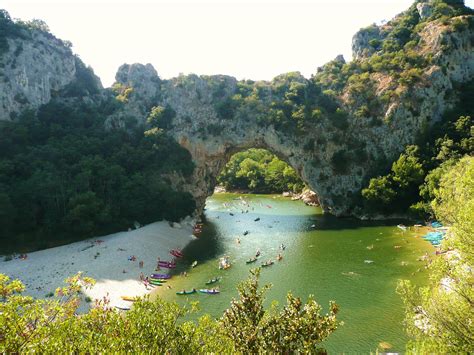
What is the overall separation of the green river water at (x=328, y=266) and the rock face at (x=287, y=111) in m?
11.3

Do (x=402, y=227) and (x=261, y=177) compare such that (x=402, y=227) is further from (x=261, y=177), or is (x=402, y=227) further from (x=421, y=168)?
(x=261, y=177)

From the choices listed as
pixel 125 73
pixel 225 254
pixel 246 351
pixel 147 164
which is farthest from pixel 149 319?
pixel 125 73

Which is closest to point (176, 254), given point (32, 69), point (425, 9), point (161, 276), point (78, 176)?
point (161, 276)

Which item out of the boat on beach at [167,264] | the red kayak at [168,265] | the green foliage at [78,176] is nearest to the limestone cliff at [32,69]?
the green foliage at [78,176]

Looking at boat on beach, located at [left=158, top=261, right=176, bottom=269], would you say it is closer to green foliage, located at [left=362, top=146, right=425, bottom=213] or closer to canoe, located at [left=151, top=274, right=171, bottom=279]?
canoe, located at [left=151, top=274, right=171, bottom=279]

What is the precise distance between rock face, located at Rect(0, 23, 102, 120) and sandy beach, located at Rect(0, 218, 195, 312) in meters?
38.2

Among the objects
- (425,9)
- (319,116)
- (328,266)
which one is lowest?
(328,266)

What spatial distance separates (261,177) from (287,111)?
Result: 39.1 meters

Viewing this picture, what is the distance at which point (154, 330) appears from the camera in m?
12.3

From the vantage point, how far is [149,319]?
12625 millimetres

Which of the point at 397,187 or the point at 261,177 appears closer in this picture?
the point at 397,187

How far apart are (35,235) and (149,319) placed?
155 feet

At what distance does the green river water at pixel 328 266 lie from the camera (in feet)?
90.9

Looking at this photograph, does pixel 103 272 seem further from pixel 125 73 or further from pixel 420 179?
pixel 125 73
